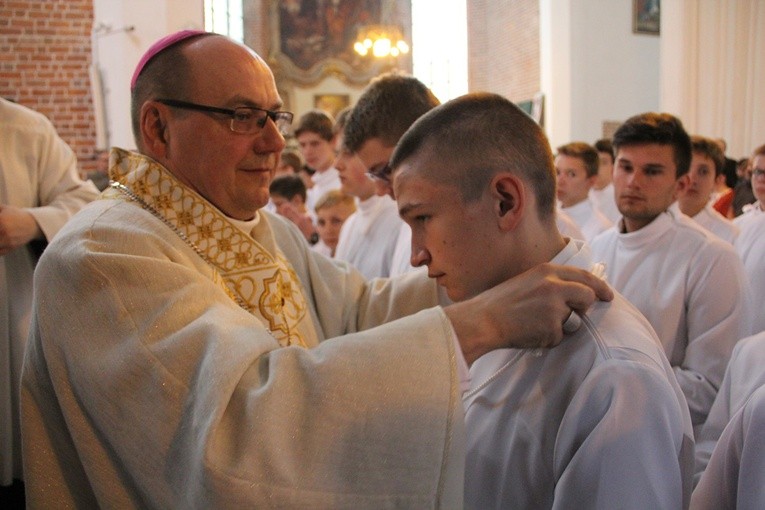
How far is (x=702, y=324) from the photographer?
10.8ft

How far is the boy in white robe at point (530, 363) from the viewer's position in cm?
140

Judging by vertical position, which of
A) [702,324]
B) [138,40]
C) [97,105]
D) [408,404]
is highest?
[138,40]

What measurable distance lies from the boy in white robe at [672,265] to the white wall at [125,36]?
20.3ft

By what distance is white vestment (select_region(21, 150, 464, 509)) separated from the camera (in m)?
1.41

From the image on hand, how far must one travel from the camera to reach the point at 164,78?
2113mm

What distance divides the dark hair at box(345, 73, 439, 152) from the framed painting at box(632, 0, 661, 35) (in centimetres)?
1265

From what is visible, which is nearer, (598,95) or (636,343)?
(636,343)

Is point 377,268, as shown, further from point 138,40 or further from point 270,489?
point 138,40

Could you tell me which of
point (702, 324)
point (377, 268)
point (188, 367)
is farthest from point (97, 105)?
point (188, 367)

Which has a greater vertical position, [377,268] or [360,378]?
[360,378]

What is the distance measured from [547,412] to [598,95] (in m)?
13.4

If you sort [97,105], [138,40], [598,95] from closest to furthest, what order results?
[138,40] < [97,105] < [598,95]

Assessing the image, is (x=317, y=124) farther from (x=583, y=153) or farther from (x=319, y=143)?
(x=583, y=153)

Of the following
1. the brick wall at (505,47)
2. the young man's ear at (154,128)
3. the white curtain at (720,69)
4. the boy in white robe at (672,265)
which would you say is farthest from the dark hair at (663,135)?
the brick wall at (505,47)
